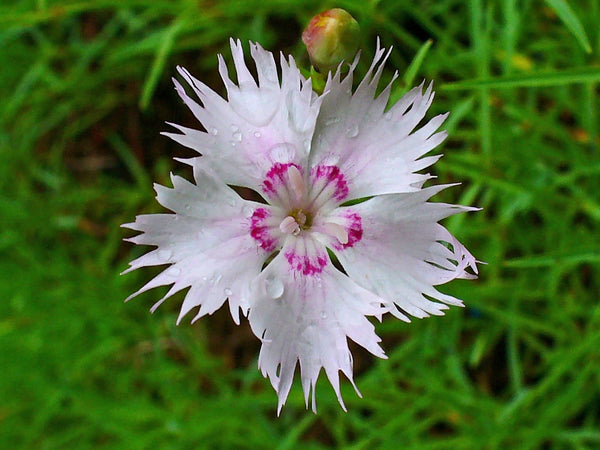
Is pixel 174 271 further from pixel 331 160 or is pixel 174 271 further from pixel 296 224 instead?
pixel 331 160

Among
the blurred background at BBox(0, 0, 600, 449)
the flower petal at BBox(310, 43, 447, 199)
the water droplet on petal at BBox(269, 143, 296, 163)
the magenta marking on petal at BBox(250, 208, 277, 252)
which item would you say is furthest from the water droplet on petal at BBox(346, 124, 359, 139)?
the blurred background at BBox(0, 0, 600, 449)

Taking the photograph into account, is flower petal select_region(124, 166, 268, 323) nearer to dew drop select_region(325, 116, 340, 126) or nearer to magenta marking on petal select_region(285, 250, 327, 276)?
magenta marking on petal select_region(285, 250, 327, 276)

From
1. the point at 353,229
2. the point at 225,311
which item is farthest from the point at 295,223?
the point at 225,311

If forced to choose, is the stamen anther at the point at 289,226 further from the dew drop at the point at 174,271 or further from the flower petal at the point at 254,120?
the dew drop at the point at 174,271

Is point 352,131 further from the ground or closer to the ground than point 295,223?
further from the ground

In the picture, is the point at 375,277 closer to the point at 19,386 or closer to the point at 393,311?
the point at 393,311

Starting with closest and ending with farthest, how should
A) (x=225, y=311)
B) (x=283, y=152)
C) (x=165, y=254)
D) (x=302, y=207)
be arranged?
(x=165, y=254) → (x=283, y=152) → (x=302, y=207) → (x=225, y=311)
